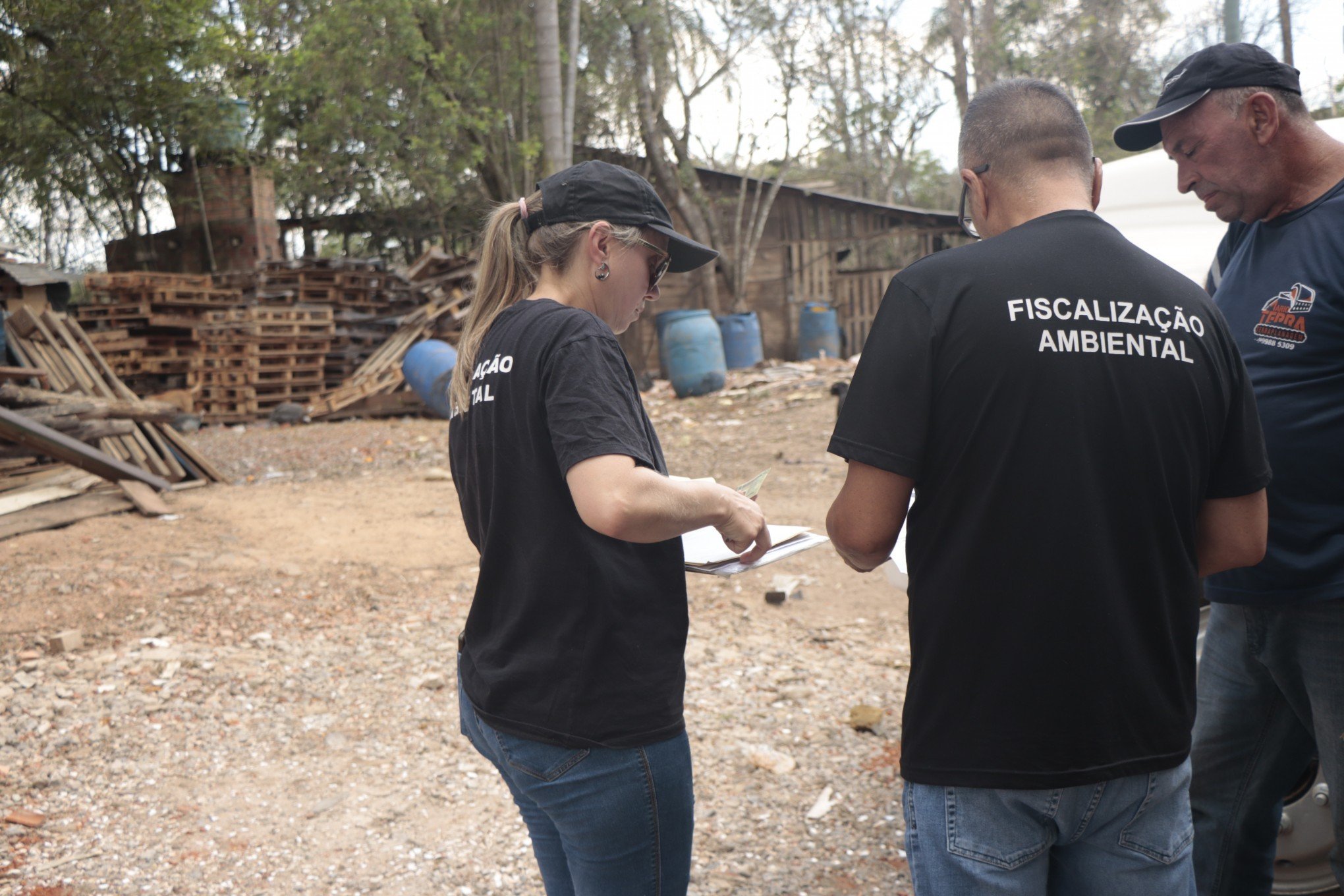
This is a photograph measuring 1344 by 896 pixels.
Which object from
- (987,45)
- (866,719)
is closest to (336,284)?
(866,719)

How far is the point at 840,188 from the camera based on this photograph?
28500 mm

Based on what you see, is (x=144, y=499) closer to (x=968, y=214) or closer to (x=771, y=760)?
(x=771, y=760)

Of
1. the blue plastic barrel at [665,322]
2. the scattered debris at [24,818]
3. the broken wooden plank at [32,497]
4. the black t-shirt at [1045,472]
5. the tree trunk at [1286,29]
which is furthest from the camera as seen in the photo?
the blue plastic barrel at [665,322]

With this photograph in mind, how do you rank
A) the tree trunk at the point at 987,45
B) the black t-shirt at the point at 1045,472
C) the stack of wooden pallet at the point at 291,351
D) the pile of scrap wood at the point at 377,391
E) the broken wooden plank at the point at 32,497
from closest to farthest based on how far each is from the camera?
1. the black t-shirt at the point at 1045,472
2. the broken wooden plank at the point at 32,497
3. the pile of scrap wood at the point at 377,391
4. the stack of wooden pallet at the point at 291,351
5. the tree trunk at the point at 987,45

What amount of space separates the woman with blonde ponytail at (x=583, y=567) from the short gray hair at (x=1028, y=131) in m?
0.54

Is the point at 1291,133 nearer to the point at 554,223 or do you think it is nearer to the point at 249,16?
the point at 554,223

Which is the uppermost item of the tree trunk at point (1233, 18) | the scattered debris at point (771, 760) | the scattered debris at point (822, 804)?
the tree trunk at point (1233, 18)

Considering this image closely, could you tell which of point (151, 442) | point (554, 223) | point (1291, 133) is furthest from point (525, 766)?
point (151, 442)

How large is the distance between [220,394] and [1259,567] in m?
14.1

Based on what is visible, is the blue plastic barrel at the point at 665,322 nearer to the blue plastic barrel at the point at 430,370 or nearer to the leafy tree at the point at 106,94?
the blue plastic barrel at the point at 430,370

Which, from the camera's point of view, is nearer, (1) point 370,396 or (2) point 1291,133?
(2) point 1291,133

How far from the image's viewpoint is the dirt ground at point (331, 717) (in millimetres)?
3318

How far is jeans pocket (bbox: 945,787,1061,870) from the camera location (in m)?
1.50

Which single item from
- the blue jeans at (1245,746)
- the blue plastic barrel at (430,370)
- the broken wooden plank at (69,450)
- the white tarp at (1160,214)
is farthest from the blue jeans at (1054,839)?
the blue plastic barrel at (430,370)
